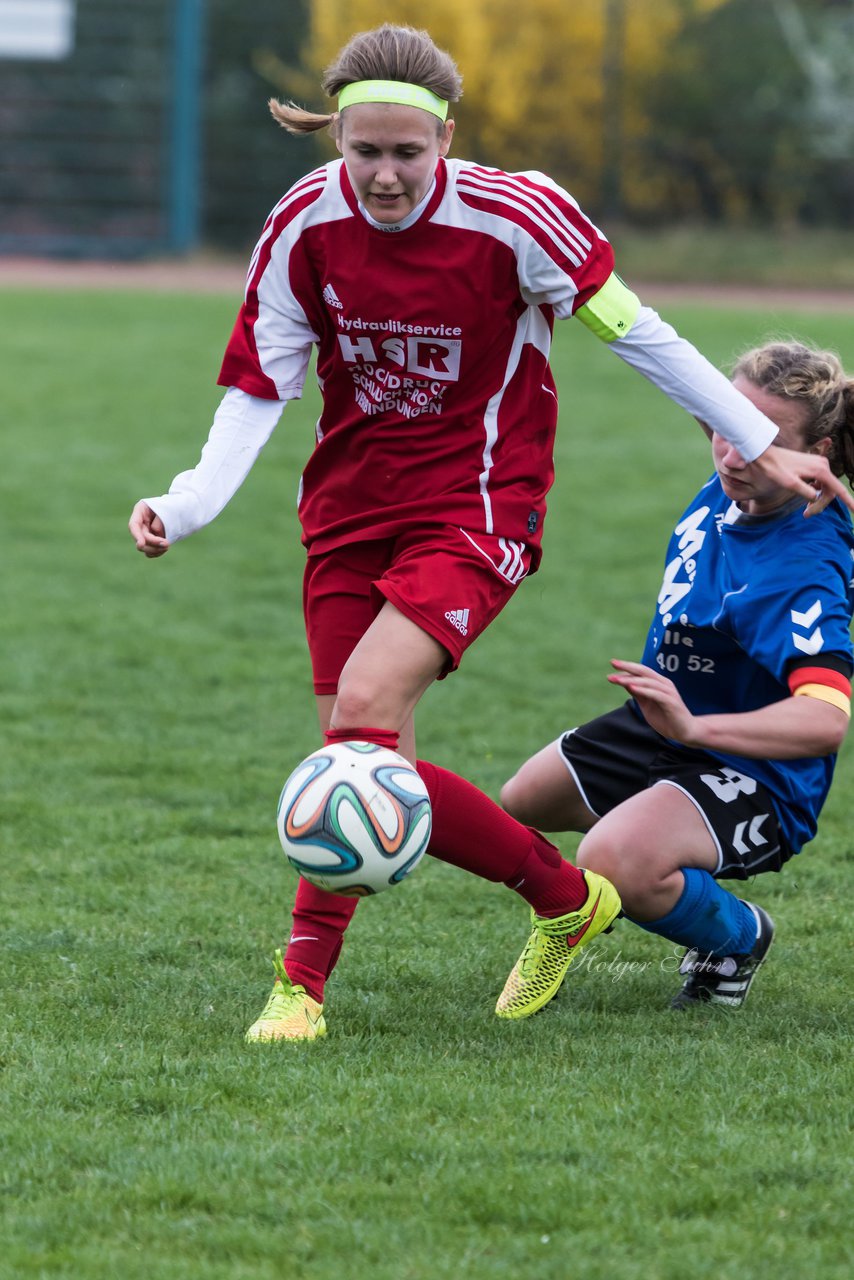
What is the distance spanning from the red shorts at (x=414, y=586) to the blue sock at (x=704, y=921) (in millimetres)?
670

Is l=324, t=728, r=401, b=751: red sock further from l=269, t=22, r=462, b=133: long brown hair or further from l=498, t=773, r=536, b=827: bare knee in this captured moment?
l=269, t=22, r=462, b=133: long brown hair

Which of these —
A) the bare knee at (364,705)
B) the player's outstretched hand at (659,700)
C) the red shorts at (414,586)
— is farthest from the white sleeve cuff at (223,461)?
the player's outstretched hand at (659,700)

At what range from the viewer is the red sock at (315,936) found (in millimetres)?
3568

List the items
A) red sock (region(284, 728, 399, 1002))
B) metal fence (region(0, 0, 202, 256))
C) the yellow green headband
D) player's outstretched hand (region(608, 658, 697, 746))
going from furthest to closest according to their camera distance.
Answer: metal fence (region(0, 0, 202, 256)), red sock (region(284, 728, 399, 1002)), the yellow green headband, player's outstretched hand (region(608, 658, 697, 746))

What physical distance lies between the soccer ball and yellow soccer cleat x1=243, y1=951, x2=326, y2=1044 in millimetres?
282

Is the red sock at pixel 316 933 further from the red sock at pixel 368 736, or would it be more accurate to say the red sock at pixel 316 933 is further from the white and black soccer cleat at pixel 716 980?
the white and black soccer cleat at pixel 716 980

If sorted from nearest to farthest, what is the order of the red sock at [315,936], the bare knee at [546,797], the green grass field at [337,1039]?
the green grass field at [337,1039]
the red sock at [315,936]
the bare knee at [546,797]

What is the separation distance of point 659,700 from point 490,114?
18691 millimetres

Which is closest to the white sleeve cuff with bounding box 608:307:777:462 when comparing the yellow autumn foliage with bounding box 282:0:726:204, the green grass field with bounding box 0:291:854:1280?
the green grass field with bounding box 0:291:854:1280

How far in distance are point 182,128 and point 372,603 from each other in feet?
62.1

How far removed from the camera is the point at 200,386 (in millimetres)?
13039

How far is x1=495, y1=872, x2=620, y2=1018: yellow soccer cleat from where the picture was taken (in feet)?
12.0

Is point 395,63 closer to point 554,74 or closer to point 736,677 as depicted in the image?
point 736,677

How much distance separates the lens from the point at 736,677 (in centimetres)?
371
